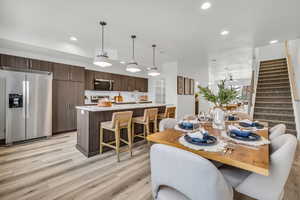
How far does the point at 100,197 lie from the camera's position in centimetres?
153

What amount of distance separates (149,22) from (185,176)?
8.58ft

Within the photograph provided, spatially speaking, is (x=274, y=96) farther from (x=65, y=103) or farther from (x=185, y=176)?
(x=65, y=103)

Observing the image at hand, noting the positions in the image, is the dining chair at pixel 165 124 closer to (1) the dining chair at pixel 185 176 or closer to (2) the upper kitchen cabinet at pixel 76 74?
(1) the dining chair at pixel 185 176

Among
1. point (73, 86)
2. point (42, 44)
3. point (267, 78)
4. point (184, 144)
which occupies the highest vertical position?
point (42, 44)

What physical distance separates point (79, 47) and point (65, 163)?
3.02 meters

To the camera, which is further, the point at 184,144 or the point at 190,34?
the point at 190,34

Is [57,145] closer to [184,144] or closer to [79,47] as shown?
[79,47]

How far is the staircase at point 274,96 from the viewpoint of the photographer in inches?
154

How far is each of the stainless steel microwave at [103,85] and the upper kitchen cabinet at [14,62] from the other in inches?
81.7

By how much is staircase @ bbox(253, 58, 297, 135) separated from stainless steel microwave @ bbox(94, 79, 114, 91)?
218 inches

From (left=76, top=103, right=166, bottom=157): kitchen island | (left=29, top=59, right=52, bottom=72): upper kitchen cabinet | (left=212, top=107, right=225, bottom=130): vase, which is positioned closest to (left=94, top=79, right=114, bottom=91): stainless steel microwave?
(left=29, top=59, right=52, bottom=72): upper kitchen cabinet

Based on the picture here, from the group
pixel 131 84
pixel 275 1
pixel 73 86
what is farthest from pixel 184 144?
pixel 131 84

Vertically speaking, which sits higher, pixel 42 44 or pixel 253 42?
pixel 253 42

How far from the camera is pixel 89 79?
499 cm
